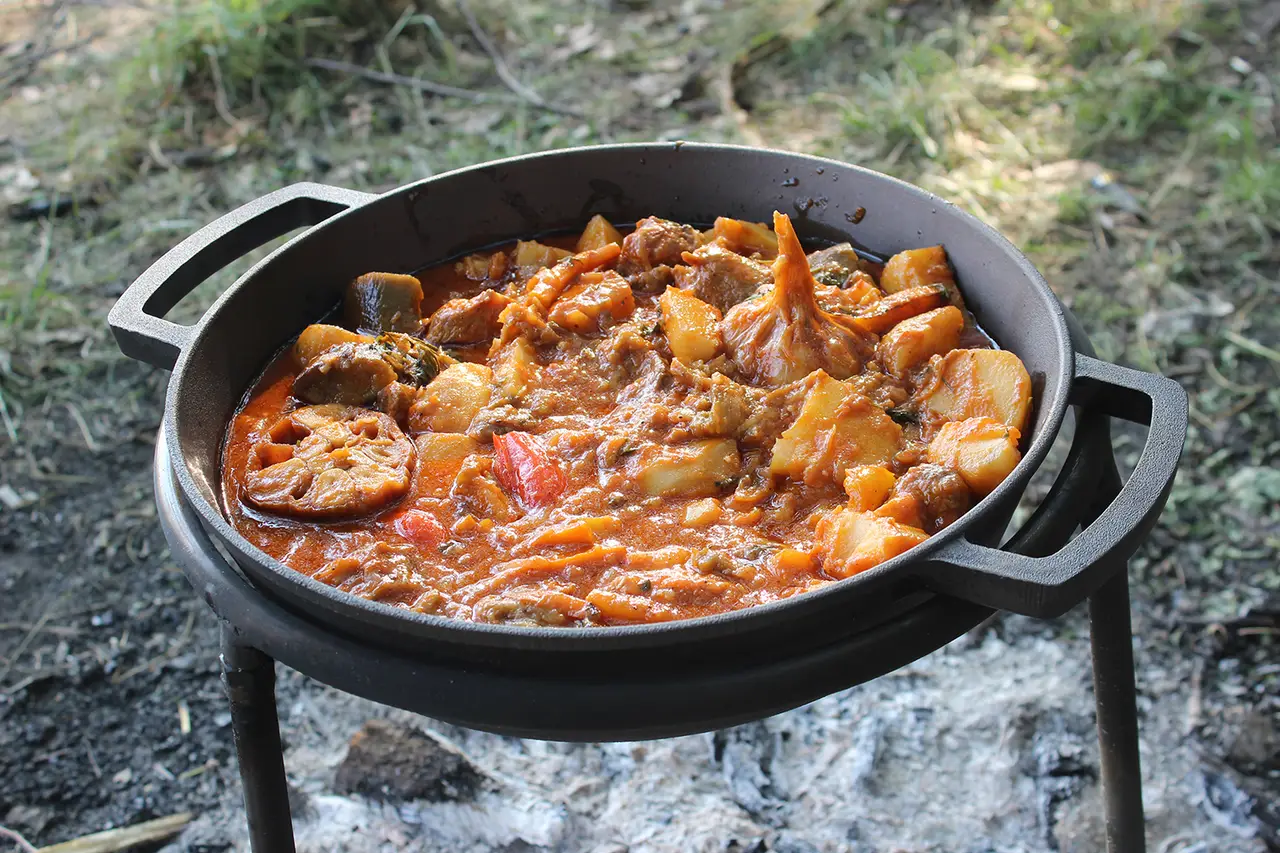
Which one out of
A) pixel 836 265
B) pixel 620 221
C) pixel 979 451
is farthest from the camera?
pixel 620 221

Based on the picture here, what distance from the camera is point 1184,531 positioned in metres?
3.48

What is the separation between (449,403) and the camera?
2.20 meters

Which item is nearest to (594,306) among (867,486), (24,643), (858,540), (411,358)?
(411,358)

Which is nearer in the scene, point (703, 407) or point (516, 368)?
point (703, 407)

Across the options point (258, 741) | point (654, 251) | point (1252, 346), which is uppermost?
point (654, 251)

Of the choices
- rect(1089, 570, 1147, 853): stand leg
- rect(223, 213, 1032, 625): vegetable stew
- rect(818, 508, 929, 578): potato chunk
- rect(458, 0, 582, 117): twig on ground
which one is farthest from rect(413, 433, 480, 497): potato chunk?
rect(458, 0, 582, 117): twig on ground

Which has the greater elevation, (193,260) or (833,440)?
(193,260)

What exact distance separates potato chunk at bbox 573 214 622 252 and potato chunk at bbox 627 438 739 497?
75 cm

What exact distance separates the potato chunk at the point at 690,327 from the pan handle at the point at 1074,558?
870 millimetres

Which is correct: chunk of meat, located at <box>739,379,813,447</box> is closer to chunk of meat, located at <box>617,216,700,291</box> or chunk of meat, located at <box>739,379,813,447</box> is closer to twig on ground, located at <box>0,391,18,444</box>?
chunk of meat, located at <box>617,216,700,291</box>

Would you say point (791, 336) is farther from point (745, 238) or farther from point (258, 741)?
point (258, 741)

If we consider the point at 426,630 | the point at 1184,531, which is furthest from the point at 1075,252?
the point at 426,630

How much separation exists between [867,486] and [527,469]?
0.62m

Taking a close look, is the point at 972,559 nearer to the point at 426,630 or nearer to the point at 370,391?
the point at 426,630
